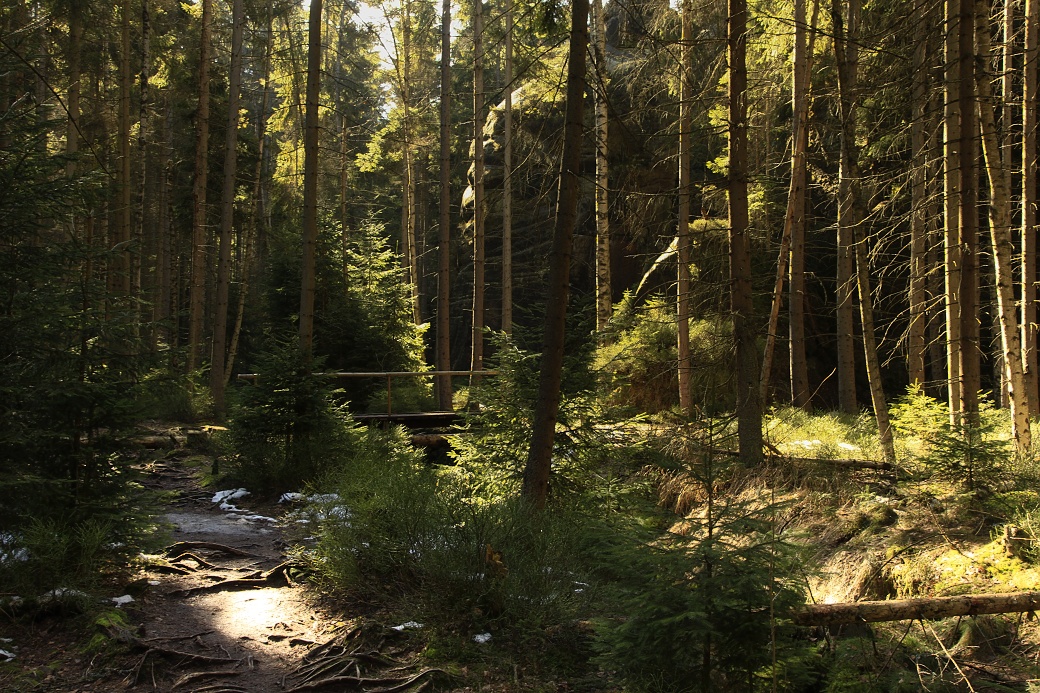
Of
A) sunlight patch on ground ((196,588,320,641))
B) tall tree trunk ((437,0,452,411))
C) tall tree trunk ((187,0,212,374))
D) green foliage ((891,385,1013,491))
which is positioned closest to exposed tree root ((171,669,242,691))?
sunlight patch on ground ((196,588,320,641))

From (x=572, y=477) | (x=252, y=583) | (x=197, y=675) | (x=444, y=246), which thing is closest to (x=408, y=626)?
(x=197, y=675)

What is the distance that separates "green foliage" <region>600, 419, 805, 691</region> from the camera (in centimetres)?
420

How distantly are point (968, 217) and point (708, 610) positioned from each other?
6.56 m

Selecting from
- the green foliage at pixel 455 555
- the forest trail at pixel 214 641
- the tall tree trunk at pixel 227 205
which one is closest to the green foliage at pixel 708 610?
the green foliage at pixel 455 555

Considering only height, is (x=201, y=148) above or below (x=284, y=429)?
above

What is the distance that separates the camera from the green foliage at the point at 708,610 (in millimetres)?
4199

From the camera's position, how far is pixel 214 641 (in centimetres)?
582

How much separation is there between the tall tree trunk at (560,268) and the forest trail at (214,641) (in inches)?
109

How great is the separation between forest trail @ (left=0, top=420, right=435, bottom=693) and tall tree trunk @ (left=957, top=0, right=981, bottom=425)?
6.82 m

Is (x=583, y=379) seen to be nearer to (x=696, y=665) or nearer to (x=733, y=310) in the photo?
(x=733, y=310)

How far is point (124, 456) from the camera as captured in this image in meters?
6.72

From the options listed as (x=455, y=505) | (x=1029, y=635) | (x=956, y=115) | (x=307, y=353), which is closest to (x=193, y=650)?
(x=455, y=505)

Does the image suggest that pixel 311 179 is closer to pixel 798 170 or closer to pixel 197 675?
pixel 798 170

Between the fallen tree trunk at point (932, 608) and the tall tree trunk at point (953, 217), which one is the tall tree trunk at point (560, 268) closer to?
the fallen tree trunk at point (932, 608)
